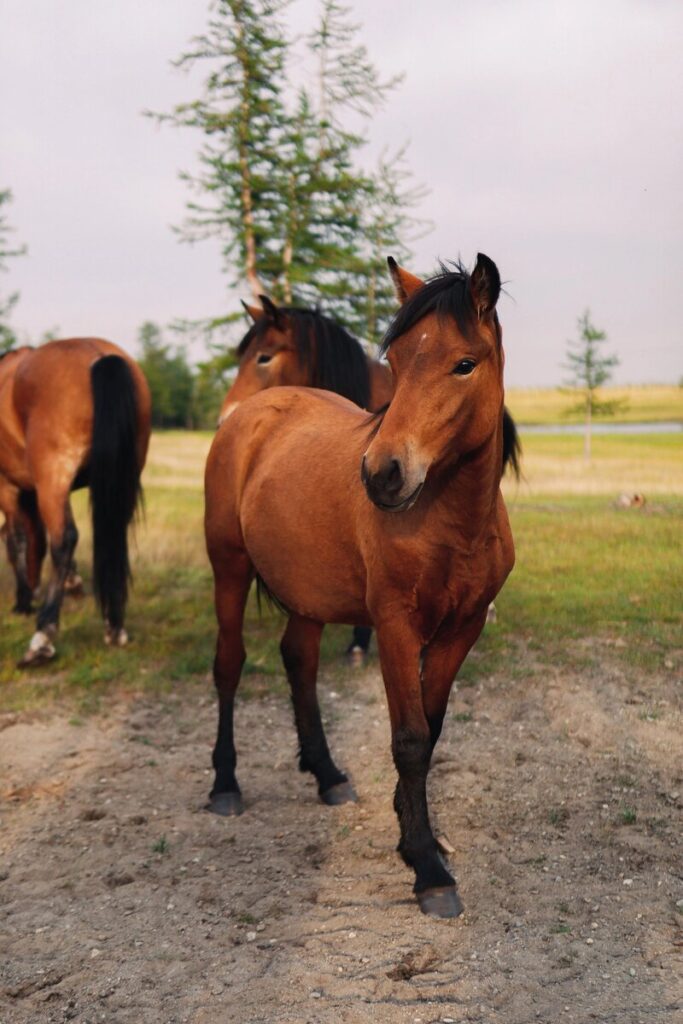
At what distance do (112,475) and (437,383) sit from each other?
5009 millimetres

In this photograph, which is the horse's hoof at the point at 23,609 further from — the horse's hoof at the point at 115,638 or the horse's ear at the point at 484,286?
the horse's ear at the point at 484,286

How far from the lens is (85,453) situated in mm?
7309

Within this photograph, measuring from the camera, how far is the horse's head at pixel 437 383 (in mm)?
2715

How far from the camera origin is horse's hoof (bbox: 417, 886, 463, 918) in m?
3.15

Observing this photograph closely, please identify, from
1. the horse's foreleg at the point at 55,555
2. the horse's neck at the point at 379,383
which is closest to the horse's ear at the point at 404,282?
the horse's neck at the point at 379,383

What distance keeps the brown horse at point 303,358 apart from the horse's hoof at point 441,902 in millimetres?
3967

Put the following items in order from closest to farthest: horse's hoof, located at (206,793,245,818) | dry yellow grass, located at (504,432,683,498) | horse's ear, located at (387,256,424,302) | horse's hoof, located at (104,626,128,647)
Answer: horse's ear, located at (387,256,424,302)
horse's hoof, located at (206,793,245,818)
horse's hoof, located at (104,626,128,647)
dry yellow grass, located at (504,432,683,498)

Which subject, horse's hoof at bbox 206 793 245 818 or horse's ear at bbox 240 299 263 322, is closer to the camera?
horse's hoof at bbox 206 793 245 818

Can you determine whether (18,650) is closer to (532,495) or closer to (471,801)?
(471,801)

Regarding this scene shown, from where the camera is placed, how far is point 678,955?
2795 millimetres

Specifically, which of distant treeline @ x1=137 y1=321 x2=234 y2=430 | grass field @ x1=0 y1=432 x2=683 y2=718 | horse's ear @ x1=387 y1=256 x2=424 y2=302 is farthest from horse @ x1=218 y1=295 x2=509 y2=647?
distant treeline @ x1=137 y1=321 x2=234 y2=430

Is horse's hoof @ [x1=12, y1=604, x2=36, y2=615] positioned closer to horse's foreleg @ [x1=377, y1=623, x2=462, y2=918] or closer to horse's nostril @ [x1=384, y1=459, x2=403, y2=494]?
horse's foreleg @ [x1=377, y1=623, x2=462, y2=918]

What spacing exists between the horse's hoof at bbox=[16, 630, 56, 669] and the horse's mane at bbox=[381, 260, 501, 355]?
5.02 m

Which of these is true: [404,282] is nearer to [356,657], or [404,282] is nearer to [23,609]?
[356,657]
